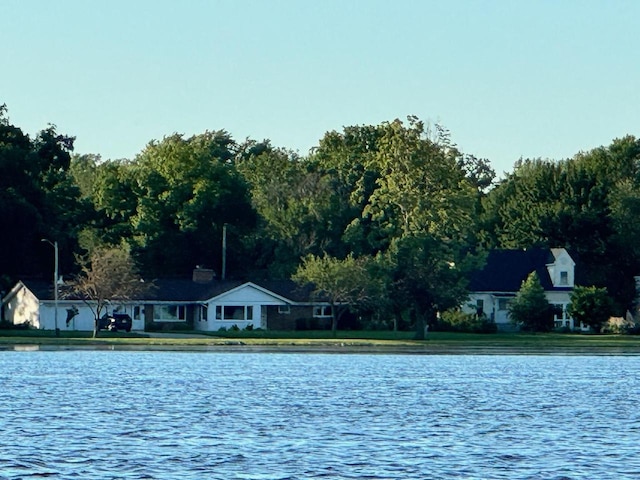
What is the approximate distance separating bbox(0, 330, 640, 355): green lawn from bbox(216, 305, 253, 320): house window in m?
6.29

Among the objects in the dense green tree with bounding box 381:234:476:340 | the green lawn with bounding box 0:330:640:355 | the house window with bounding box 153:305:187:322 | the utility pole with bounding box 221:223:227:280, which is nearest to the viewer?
the green lawn with bounding box 0:330:640:355

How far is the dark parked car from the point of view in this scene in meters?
118

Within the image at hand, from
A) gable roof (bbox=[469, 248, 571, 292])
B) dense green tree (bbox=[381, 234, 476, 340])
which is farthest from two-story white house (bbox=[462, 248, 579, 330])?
dense green tree (bbox=[381, 234, 476, 340])

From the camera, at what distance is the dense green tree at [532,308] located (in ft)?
404

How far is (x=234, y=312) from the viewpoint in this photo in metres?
124

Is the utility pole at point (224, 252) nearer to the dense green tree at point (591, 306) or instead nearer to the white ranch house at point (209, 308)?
the white ranch house at point (209, 308)

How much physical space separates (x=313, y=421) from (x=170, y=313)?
77.1m

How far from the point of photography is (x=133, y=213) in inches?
5728

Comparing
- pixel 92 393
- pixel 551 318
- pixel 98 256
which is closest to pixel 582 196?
pixel 551 318

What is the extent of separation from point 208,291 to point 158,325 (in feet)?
15.4

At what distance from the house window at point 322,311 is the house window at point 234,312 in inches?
198

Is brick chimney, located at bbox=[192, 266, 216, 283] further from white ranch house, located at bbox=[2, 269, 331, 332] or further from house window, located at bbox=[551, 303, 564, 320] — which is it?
house window, located at bbox=[551, 303, 564, 320]

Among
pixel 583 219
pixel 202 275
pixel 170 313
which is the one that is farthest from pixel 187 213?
pixel 583 219

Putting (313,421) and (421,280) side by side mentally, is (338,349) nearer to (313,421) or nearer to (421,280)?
(421,280)
